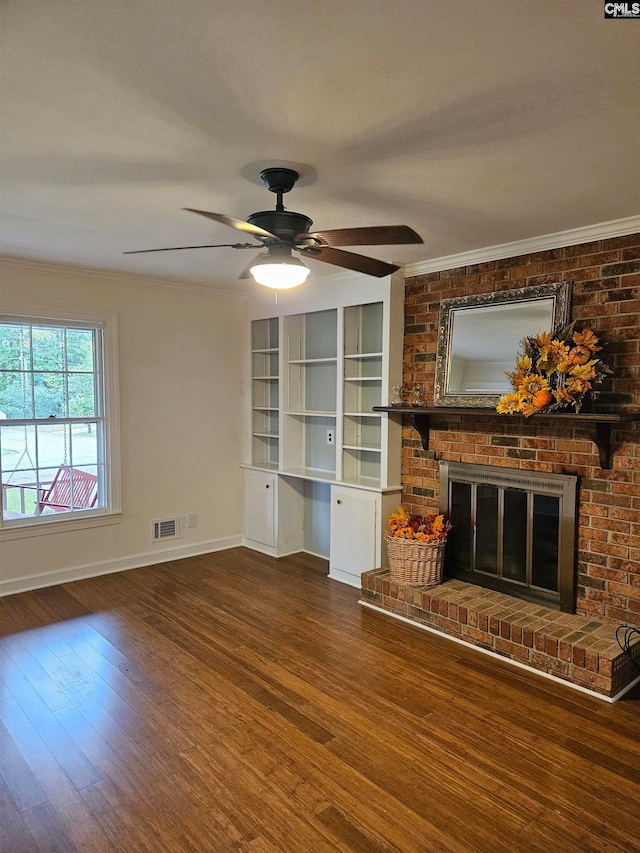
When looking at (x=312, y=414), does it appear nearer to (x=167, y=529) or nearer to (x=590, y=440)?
(x=167, y=529)

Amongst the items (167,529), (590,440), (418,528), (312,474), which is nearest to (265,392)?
(312,474)

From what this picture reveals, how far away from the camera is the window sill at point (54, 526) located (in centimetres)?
429

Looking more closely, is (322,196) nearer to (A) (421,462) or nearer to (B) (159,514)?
(A) (421,462)

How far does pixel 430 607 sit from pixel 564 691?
927 mm

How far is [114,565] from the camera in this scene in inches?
190

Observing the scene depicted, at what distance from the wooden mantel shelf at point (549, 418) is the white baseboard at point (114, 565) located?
2299 mm

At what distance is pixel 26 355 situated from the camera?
4367 mm

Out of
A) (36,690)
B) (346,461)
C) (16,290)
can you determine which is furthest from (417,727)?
(16,290)

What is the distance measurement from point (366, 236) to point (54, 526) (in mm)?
3503

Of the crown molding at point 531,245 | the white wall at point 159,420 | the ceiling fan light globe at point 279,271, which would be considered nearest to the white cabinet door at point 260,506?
the white wall at point 159,420

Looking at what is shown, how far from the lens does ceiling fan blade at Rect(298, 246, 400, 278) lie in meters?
2.60

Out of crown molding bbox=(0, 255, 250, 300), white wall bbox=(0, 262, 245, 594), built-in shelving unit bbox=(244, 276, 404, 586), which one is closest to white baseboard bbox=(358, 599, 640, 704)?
built-in shelving unit bbox=(244, 276, 404, 586)

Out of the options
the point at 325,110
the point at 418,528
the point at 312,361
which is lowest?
the point at 418,528

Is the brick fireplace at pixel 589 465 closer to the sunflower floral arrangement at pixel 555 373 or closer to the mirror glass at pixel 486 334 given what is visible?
the mirror glass at pixel 486 334
